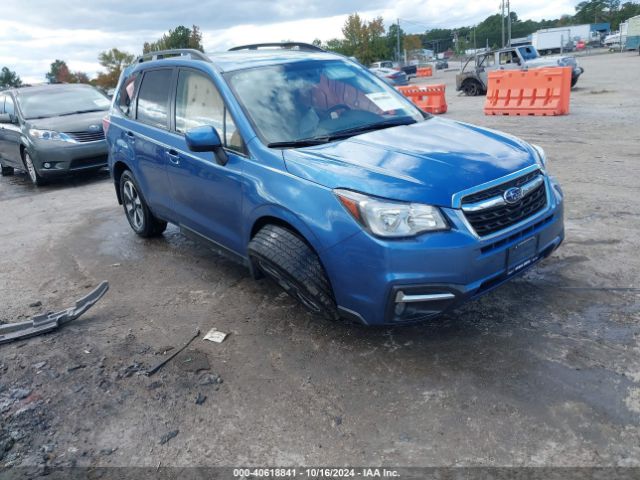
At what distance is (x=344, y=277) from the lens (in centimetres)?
323

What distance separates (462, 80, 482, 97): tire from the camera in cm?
2082

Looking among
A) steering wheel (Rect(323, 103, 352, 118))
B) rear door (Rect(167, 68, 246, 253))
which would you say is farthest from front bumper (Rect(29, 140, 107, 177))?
steering wheel (Rect(323, 103, 352, 118))

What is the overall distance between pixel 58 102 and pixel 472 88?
1552 centimetres

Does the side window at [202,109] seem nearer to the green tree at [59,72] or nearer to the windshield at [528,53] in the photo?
the windshield at [528,53]

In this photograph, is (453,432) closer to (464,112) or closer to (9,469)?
(9,469)

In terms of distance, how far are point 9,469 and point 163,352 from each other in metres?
1.18

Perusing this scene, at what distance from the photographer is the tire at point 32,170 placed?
10.1 meters

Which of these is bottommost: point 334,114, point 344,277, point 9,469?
point 9,469

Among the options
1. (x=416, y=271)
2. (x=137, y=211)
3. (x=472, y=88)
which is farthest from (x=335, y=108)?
(x=472, y=88)

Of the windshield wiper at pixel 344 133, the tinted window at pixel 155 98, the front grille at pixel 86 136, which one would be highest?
the tinted window at pixel 155 98

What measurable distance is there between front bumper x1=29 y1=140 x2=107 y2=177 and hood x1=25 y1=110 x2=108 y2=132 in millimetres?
302

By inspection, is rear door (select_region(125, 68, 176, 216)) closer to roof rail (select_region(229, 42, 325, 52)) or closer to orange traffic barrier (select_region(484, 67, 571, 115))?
roof rail (select_region(229, 42, 325, 52))

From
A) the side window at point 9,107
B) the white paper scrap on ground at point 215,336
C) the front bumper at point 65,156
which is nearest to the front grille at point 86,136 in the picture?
the front bumper at point 65,156

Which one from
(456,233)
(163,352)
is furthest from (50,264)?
(456,233)
